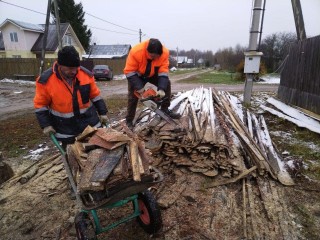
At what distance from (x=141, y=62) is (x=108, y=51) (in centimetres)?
4600

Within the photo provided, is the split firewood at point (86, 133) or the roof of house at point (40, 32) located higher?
the roof of house at point (40, 32)

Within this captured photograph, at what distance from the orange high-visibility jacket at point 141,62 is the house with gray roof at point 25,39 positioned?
3065 centimetres

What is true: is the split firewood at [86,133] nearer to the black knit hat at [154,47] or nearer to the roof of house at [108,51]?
the black knit hat at [154,47]

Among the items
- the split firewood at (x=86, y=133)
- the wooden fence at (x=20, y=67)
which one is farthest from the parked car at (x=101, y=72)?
the split firewood at (x=86, y=133)

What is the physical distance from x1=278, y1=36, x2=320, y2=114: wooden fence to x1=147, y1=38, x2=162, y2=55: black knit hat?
4776mm

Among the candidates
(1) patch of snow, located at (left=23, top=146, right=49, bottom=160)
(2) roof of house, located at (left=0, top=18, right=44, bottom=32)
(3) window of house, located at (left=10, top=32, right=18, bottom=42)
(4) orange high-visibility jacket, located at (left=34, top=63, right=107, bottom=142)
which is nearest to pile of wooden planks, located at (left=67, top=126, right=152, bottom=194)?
(4) orange high-visibility jacket, located at (left=34, top=63, right=107, bottom=142)

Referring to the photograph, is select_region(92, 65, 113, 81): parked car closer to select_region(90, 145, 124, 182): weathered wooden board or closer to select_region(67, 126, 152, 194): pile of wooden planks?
select_region(67, 126, 152, 194): pile of wooden planks

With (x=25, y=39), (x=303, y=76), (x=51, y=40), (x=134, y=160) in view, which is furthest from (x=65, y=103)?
(x=25, y=39)

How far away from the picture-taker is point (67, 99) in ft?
11.4

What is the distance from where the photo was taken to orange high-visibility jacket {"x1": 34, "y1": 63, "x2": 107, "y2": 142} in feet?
11.1

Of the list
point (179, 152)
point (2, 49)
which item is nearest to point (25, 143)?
point (179, 152)

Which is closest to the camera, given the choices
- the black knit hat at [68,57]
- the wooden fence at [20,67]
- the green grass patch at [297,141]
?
the black knit hat at [68,57]

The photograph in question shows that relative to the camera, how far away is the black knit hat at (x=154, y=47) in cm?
479

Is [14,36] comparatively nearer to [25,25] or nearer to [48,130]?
[25,25]
